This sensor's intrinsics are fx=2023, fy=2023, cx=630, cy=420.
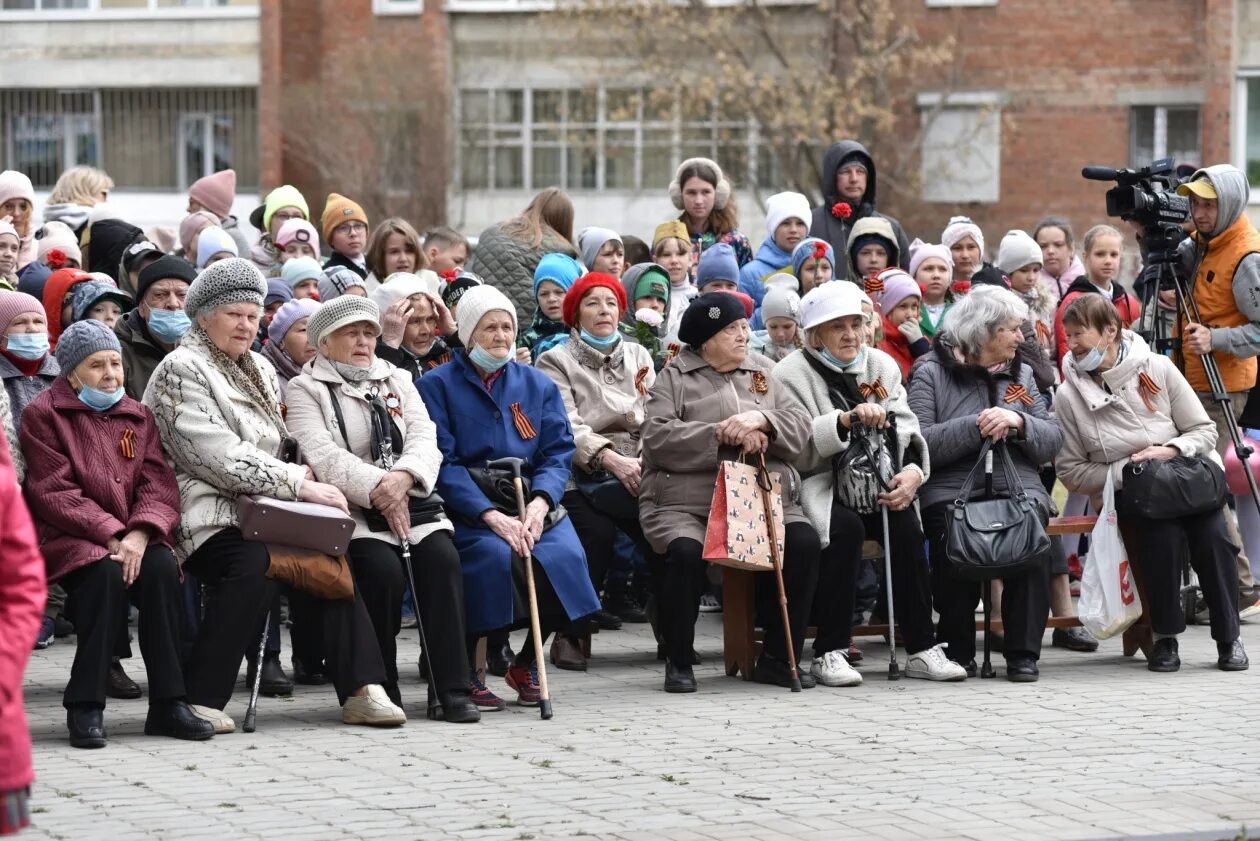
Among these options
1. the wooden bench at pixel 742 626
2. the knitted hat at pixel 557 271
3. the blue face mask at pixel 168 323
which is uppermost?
the knitted hat at pixel 557 271

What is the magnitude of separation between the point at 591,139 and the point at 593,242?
25.1 metres

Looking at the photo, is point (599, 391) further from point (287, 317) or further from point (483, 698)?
point (483, 698)

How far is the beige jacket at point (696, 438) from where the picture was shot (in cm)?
939

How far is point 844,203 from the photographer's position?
1268cm

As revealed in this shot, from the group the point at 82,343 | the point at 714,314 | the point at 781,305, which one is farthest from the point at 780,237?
the point at 82,343

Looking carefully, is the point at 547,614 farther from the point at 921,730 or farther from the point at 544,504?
the point at 921,730

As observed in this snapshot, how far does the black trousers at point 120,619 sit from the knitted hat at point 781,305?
3.94m

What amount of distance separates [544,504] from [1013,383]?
7.95 ft

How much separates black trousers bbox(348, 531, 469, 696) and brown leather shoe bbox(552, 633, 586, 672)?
139 cm

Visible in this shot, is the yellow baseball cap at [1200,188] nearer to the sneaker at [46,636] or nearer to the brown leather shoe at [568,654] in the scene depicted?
the brown leather shoe at [568,654]

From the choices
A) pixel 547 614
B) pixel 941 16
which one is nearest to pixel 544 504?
pixel 547 614

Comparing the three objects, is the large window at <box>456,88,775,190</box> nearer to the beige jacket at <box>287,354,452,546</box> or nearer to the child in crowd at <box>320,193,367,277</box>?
the child in crowd at <box>320,193,367,277</box>

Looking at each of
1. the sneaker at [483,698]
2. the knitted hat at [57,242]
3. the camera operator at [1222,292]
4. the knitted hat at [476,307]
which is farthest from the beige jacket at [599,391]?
the knitted hat at [57,242]

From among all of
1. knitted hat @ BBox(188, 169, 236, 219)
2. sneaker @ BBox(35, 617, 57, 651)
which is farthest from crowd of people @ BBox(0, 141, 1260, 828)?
sneaker @ BBox(35, 617, 57, 651)
